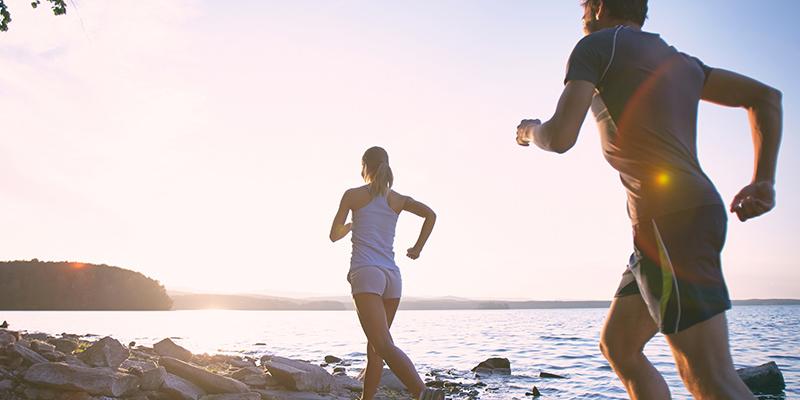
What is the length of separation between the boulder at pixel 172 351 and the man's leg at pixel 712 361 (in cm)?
1198

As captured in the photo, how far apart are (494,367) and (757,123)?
15997 mm

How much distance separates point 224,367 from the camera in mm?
13047

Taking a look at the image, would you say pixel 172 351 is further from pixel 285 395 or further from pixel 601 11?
pixel 601 11

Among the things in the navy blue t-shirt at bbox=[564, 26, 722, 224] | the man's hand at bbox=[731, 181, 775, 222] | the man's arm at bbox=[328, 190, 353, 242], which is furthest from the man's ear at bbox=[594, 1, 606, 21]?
the man's arm at bbox=[328, 190, 353, 242]

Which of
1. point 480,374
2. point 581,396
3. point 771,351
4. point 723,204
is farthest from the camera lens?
point 771,351

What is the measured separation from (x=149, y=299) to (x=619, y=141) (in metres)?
154

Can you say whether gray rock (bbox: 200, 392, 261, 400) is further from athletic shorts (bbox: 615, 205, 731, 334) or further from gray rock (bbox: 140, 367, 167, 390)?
athletic shorts (bbox: 615, 205, 731, 334)

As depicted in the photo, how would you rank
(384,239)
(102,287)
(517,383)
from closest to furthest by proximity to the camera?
(384,239)
(517,383)
(102,287)

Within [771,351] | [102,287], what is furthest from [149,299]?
[771,351]

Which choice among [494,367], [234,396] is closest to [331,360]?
[494,367]

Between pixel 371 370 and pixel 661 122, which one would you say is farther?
pixel 371 370

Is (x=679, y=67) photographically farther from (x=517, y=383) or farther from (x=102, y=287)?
(x=102, y=287)

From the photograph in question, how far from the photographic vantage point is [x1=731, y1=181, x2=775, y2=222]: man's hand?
85.7 inches

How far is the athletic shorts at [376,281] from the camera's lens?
5.25 m
